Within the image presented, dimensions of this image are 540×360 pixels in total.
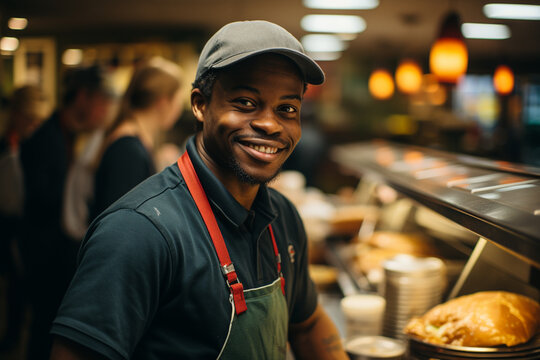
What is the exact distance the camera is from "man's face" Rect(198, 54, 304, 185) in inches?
50.7

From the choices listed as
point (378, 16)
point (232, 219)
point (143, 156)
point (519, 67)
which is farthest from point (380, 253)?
point (519, 67)

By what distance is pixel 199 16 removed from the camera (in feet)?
27.7

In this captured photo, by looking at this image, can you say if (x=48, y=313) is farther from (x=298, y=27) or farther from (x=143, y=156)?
(x=298, y=27)

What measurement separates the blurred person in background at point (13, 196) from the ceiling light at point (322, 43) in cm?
623

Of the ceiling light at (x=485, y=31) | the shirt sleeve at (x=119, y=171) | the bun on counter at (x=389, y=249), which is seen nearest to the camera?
the shirt sleeve at (x=119, y=171)

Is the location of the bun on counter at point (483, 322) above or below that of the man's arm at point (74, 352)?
below

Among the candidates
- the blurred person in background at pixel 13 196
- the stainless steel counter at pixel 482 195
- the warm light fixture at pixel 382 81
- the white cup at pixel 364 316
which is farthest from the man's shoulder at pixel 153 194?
the warm light fixture at pixel 382 81

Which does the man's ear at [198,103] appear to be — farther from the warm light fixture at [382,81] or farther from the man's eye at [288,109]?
the warm light fixture at [382,81]

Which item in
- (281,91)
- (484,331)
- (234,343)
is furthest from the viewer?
(484,331)

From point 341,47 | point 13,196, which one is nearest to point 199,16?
point 341,47

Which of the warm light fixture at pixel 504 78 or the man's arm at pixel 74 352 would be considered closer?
the man's arm at pixel 74 352

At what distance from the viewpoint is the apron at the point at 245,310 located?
1.22 m

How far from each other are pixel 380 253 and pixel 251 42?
2.14m

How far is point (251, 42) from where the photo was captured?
1.26 meters
